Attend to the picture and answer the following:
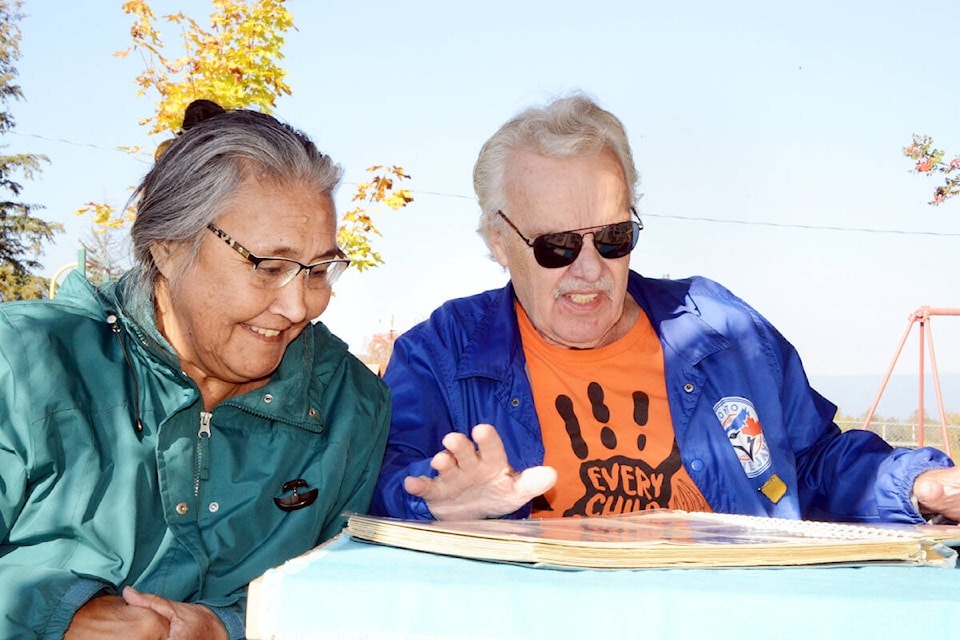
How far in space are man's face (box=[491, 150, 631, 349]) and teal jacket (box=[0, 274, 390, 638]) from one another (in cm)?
66

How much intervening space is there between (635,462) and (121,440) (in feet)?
4.25

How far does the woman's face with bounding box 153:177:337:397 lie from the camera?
2.16 metres

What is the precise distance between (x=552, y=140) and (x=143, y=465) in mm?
1487

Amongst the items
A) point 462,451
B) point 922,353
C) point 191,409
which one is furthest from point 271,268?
point 922,353

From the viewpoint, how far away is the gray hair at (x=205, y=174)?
217cm

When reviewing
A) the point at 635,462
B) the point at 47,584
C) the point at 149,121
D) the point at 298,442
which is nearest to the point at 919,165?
the point at 149,121

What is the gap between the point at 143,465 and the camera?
6.44ft

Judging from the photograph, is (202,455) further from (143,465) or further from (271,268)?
(271,268)

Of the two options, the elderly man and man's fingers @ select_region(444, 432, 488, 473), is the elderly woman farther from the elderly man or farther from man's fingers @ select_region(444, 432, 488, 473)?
man's fingers @ select_region(444, 432, 488, 473)

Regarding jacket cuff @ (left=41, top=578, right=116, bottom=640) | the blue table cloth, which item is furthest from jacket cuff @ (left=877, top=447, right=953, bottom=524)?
jacket cuff @ (left=41, top=578, right=116, bottom=640)

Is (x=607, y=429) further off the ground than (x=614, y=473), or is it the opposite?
(x=607, y=429)

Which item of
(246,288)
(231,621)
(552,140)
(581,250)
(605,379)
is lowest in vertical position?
(231,621)

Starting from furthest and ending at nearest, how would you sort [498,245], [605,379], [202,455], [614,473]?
[498,245]
[605,379]
[614,473]
[202,455]

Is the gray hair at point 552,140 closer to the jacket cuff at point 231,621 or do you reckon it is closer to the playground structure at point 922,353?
the jacket cuff at point 231,621
